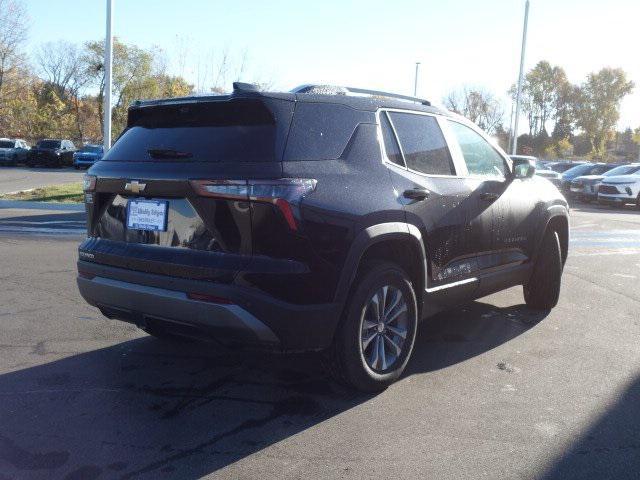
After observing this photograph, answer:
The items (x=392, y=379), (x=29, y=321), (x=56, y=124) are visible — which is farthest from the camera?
(x=56, y=124)

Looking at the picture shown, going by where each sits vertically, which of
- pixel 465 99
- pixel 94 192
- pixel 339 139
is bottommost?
pixel 94 192

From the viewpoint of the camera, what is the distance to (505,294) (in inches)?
289

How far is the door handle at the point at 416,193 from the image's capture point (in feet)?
14.0

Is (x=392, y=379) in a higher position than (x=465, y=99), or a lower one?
lower

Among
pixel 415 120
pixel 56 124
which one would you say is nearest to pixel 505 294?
pixel 415 120

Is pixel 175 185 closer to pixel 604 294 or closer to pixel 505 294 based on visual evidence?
pixel 505 294

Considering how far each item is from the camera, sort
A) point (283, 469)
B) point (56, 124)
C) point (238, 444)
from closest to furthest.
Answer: point (283, 469) < point (238, 444) < point (56, 124)

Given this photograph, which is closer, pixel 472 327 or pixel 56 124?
pixel 472 327

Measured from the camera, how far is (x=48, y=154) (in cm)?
3753

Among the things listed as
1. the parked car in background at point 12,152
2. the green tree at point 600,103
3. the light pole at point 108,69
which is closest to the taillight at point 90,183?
the light pole at point 108,69

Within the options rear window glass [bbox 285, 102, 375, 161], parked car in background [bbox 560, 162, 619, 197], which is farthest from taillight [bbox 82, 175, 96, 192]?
parked car in background [bbox 560, 162, 619, 197]

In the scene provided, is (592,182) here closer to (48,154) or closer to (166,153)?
(166,153)

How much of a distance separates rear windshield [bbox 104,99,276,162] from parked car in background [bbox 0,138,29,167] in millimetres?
38146

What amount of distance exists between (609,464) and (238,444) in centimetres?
190
